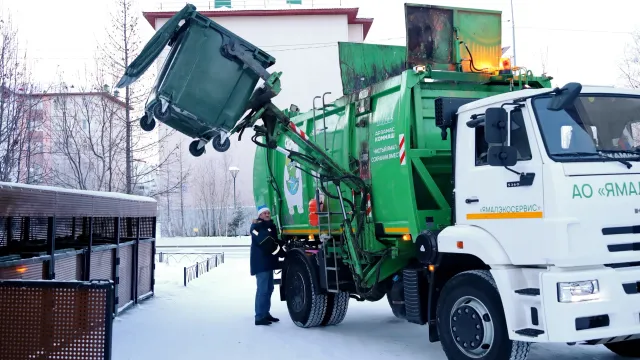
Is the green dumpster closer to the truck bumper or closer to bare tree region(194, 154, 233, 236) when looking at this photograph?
the truck bumper

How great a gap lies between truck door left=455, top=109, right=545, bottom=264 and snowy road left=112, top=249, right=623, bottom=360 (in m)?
1.91

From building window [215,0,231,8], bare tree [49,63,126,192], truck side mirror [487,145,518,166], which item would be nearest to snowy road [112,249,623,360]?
truck side mirror [487,145,518,166]

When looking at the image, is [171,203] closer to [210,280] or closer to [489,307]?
[210,280]

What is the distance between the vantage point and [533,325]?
4.97 m

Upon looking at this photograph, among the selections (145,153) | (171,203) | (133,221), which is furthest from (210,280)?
(171,203)

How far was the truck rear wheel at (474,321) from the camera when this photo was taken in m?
5.28

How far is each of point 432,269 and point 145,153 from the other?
629 inches

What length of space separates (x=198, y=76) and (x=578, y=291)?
14.3 feet

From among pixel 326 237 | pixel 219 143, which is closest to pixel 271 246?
pixel 326 237

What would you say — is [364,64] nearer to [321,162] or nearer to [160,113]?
[321,162]

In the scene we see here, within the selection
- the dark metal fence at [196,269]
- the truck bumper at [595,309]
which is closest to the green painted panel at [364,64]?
the truck bumper at [595,309]

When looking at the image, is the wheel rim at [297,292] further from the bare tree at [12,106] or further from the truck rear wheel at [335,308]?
the bare tree at [12,106]

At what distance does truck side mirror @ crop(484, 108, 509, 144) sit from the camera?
Result: 5289mm

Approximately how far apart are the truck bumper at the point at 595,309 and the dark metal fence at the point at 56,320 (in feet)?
11.0
